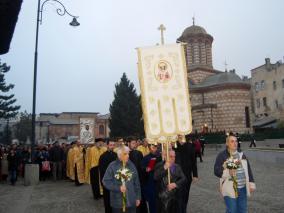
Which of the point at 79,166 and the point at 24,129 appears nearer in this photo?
the point at 79,166

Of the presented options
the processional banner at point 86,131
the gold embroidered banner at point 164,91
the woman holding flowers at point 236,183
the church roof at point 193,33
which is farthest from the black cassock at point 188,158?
the church roof at point 193,33

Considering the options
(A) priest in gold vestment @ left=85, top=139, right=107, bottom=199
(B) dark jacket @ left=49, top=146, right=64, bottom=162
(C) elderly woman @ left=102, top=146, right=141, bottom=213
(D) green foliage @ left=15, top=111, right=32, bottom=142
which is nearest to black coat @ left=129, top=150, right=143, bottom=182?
(C) elderly woman @ left=102, top=146, right=141, bottom=213

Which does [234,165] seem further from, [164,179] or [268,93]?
[268,93]

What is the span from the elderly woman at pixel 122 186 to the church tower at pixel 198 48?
5007 cm

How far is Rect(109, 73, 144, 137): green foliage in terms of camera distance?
53.0 meters

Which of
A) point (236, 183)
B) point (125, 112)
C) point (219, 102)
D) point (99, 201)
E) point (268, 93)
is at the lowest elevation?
point (99, 201)

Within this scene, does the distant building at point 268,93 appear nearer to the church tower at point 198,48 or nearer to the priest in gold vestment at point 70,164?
the church tower at point 198,48

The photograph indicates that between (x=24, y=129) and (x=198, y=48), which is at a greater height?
(x=198, y=48)

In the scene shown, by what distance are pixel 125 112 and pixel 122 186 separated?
154 feet

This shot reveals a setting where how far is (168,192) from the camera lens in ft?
22.4

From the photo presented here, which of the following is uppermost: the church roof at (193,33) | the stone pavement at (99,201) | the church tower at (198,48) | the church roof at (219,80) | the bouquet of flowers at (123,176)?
the church roof at (193,33)

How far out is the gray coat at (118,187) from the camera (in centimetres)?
636

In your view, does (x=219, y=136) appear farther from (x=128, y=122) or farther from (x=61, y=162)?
(x=61, y=162)

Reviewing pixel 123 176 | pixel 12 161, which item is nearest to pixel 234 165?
pixel 123 176
